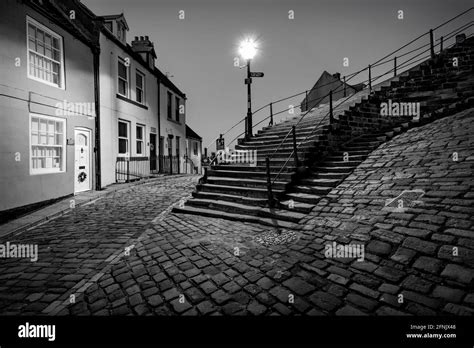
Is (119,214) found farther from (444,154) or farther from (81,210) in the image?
(444,154)

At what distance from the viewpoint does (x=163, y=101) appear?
58.9ft

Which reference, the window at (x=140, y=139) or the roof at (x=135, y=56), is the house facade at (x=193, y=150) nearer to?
the roof at (x=135, y=56)

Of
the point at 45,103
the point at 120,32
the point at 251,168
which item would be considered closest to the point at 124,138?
the point at 45,103

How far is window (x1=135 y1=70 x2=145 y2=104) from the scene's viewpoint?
14.8 m

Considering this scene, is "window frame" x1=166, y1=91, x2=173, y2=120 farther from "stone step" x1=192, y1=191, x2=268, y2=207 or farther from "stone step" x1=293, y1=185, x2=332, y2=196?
"stone step" x1=293, y1=185, x2=332, y2=196

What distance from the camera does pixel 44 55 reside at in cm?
805

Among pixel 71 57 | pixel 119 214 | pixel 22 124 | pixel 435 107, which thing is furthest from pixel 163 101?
pixel 435 107

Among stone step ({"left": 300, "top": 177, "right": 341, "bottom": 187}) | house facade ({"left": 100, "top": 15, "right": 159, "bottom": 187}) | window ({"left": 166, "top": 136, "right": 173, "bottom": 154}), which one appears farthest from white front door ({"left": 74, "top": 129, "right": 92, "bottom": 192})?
stone step ({"left": 300, "top": 177, "right": 341, "bottom": 187})

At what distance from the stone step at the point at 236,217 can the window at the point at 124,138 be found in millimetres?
7495

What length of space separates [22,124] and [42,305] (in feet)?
21.3

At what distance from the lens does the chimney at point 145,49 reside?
16609mm

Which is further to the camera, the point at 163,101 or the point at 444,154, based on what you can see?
the point at 163,101

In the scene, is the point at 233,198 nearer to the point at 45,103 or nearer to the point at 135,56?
the point at 45,103

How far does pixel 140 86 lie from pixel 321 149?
11809 millimetres
